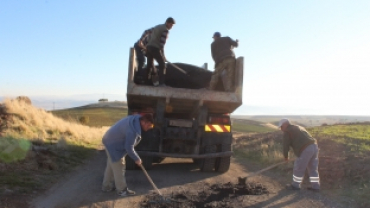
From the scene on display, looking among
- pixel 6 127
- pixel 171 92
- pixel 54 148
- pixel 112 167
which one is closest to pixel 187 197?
pixel 112 167

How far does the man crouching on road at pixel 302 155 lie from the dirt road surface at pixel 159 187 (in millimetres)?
222

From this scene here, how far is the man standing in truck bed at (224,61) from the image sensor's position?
8570 millimetres

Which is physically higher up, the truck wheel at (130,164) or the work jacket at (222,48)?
the work jacket at (222,48)

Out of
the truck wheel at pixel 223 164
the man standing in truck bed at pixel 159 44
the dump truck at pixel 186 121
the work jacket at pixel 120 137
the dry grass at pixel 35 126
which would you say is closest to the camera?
the work jacket at pixel 120 137

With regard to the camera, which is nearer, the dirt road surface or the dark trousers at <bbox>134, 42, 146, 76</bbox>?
the dirt road surface

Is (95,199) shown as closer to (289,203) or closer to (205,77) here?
(289,203)

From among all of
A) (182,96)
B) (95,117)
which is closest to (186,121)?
(182,96)

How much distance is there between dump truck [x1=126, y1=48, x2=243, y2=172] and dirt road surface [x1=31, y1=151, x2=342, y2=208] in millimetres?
508

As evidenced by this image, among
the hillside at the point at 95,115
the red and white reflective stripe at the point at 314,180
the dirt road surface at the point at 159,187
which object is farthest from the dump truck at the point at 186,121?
the hillside at the point at 95,115

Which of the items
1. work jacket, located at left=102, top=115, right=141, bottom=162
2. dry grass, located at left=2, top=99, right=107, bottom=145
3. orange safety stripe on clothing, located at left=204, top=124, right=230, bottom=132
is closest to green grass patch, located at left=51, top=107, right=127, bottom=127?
dry grass, located at left=2, top=99, right=107, bottom=145

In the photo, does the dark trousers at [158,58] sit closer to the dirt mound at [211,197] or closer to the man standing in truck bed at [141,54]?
the man standing in truck bed at [141,54]

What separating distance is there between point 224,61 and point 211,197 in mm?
3628

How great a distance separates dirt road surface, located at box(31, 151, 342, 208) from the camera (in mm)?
5863

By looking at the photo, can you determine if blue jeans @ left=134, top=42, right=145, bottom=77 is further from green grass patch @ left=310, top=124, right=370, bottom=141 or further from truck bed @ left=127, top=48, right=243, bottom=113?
green grass patch @ left=310, top=124, right=370, bottom=141
